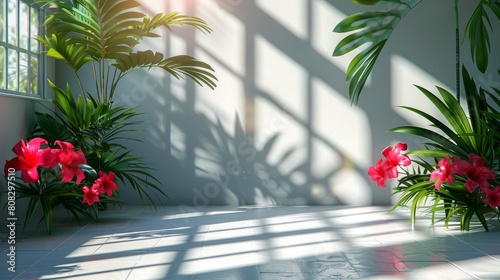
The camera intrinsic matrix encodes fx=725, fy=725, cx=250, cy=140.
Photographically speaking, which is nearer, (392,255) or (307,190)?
(392,255)

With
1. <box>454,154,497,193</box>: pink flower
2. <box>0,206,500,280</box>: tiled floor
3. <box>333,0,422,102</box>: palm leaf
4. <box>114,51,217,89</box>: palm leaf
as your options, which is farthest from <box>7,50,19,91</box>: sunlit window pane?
<box>454,154,497,193</box>: pink flower

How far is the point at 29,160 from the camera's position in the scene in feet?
12.4

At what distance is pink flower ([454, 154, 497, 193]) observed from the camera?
4020mm

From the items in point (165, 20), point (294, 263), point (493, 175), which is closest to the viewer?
point (294, 263)

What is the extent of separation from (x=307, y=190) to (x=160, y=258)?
246cm

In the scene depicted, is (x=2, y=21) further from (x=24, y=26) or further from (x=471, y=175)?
(x=471, y=175)

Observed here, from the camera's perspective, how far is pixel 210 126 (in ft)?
18.3

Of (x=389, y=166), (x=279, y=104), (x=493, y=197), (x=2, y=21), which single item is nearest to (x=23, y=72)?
(x=2, y=21)

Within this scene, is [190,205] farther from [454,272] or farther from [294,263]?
[454,272]

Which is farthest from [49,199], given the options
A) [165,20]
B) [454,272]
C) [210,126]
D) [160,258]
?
[454,272]

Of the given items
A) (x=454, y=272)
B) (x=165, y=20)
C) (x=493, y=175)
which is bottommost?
(x=454, y=272)

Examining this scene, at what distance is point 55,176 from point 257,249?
4.21 feet

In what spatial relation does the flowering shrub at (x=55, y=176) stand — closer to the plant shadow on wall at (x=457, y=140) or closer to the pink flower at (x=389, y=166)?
the plant shadow on wall at (x=457, y=140)

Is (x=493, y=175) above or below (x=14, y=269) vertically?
above
